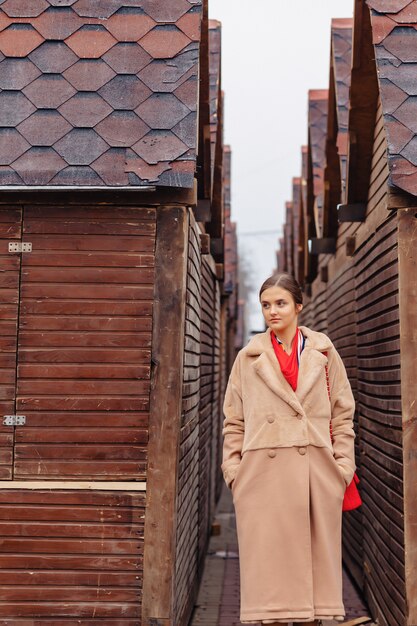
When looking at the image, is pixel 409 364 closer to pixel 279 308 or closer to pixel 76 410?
pixel 279 308

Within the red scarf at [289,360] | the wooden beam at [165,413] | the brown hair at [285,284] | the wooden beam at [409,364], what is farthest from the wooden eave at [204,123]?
the red scarf at [289,360]

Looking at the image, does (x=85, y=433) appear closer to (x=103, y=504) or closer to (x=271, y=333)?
→ (x=103, y=504)

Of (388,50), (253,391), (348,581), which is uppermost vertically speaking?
(388,50)

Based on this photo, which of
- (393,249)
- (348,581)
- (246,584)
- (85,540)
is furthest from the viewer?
(348,581)

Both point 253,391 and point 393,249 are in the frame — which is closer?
point 253,391

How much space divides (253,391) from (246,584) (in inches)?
39.4

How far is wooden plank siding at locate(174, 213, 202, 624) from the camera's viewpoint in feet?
16.6

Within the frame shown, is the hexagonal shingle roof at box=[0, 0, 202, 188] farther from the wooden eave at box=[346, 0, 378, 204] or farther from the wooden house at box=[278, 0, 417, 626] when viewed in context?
the wooden eave at box=[346, 0, 378, 204]

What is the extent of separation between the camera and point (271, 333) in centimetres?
422

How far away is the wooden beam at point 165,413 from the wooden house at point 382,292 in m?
1.37

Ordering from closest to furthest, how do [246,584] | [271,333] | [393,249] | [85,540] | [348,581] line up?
[246,584], [271,333], [85,540], [393,249], [348,581]

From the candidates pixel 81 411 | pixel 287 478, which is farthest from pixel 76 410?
pixel 287 478

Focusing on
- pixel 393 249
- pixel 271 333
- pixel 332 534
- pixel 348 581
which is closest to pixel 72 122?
pixel 271 333

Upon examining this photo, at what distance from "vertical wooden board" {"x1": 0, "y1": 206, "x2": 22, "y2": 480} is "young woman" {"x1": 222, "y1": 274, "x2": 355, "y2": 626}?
141cm
